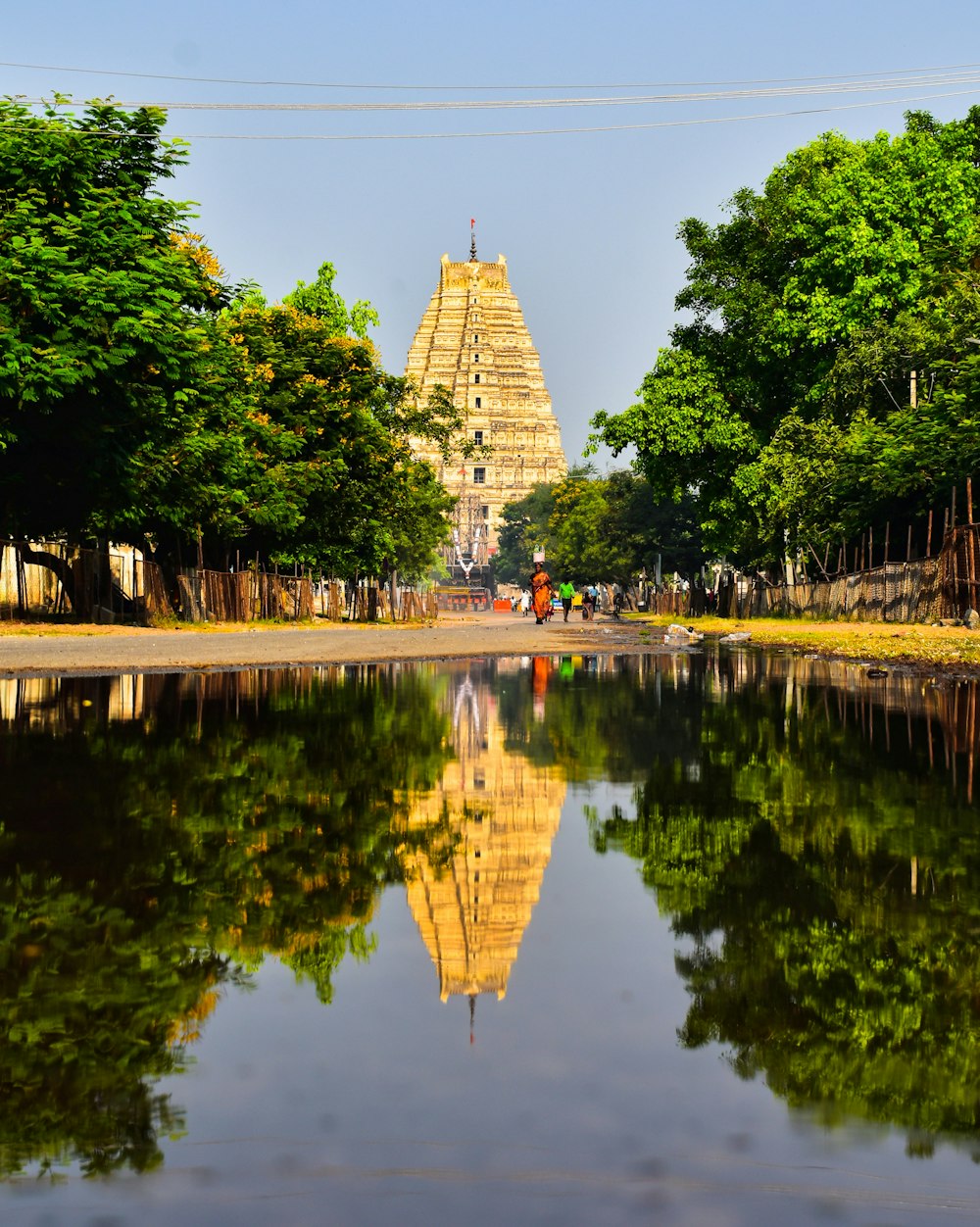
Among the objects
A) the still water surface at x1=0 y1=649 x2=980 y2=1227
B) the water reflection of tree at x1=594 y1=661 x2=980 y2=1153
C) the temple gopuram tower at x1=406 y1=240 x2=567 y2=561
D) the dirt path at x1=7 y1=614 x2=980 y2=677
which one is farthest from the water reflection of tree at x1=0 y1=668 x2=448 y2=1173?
the temple gopuram tower at x1=406 y1=240 x2=567 y2=561

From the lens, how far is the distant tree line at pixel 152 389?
27.8 metres

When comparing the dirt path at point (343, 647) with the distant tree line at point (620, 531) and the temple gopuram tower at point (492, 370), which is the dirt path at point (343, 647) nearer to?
the distant tree line at point (620, 531)

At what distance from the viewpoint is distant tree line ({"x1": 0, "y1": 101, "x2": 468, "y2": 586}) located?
27766mm

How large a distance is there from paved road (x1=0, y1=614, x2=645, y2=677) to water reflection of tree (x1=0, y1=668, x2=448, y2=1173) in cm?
884

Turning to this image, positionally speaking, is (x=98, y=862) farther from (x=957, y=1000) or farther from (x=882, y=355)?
(x=882, y=355)

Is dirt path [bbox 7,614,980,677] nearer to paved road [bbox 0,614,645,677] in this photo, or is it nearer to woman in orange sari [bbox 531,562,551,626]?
paved road [bbox 0,614,645,677]

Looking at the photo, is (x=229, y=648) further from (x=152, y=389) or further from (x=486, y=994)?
(x=486, y=994)

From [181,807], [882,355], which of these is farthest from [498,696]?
[882,355]

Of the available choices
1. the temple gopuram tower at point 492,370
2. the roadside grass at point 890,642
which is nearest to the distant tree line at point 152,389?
the roadside grass at point 890,642

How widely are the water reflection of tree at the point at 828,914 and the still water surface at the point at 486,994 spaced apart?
0.02 meters

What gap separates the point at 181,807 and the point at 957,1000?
417cm

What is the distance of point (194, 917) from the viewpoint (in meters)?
4.91

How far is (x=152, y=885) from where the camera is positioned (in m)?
5.38

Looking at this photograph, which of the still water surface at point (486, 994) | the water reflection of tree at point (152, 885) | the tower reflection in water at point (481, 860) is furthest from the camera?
the tower reflection in water at point (481, 860)
